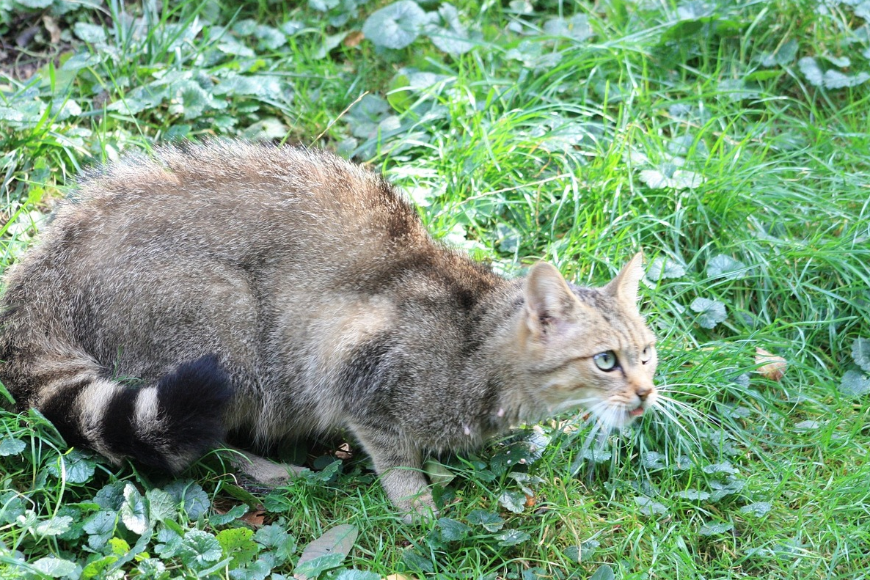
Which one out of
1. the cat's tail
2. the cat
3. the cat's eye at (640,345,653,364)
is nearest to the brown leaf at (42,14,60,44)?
the cat

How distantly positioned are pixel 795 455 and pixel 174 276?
2999mm

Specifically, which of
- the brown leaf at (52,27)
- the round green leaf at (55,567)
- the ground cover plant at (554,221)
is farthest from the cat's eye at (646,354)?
the brown leaf at (52,27)

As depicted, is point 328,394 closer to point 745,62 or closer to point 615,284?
point 615,284

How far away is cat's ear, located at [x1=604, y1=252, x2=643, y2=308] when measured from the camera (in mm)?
4176

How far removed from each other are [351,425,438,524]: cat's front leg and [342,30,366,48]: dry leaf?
326 centimetres

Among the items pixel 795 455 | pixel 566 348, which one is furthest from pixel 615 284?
pixel 795 455

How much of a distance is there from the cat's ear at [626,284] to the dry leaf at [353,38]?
3102 mm

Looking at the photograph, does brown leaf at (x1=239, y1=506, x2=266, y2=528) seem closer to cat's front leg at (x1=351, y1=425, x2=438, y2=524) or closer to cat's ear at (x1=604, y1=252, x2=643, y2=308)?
cat's front leg at (x1=351, y1=425, x2=438, y2=524)

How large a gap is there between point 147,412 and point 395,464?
1.12 metres

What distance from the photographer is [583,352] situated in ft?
13.0

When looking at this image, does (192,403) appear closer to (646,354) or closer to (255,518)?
(255,518)

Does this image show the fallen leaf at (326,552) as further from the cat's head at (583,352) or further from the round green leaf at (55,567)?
the cat's head at (583,352)

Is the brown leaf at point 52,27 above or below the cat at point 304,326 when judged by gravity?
above

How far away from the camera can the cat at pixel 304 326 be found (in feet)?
13.1
